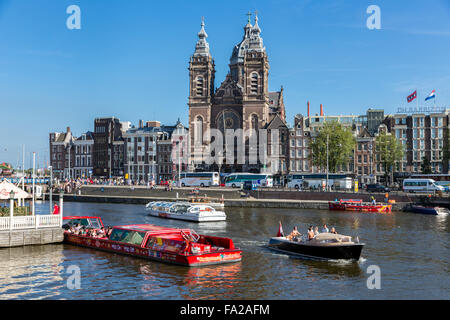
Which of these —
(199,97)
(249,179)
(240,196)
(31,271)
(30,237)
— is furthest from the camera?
(199,97)

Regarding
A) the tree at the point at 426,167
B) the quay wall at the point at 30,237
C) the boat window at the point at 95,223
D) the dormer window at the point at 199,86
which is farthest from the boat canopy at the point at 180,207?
the tree at the point at 426,167

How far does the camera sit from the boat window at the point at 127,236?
113 ft

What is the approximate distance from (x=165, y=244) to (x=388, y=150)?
87.5m

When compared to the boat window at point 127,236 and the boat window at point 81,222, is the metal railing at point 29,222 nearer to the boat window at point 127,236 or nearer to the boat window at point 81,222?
the boat window at point 81,222

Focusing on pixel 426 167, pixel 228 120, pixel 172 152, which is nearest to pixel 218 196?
pixel 228 120

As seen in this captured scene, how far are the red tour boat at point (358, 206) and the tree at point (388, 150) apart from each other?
33006mm

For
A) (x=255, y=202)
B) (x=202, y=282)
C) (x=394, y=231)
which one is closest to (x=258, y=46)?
(x=255, y=202)

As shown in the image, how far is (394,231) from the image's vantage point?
5009cm

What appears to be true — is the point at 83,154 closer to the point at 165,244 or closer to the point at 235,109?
the point at 235,109

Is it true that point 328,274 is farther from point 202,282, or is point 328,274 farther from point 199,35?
point 199,35

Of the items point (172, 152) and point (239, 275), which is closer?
point (239, 275)

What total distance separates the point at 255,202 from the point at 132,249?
170 ft

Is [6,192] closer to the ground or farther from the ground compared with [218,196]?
farther from the ground

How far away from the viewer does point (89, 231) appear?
129ft
